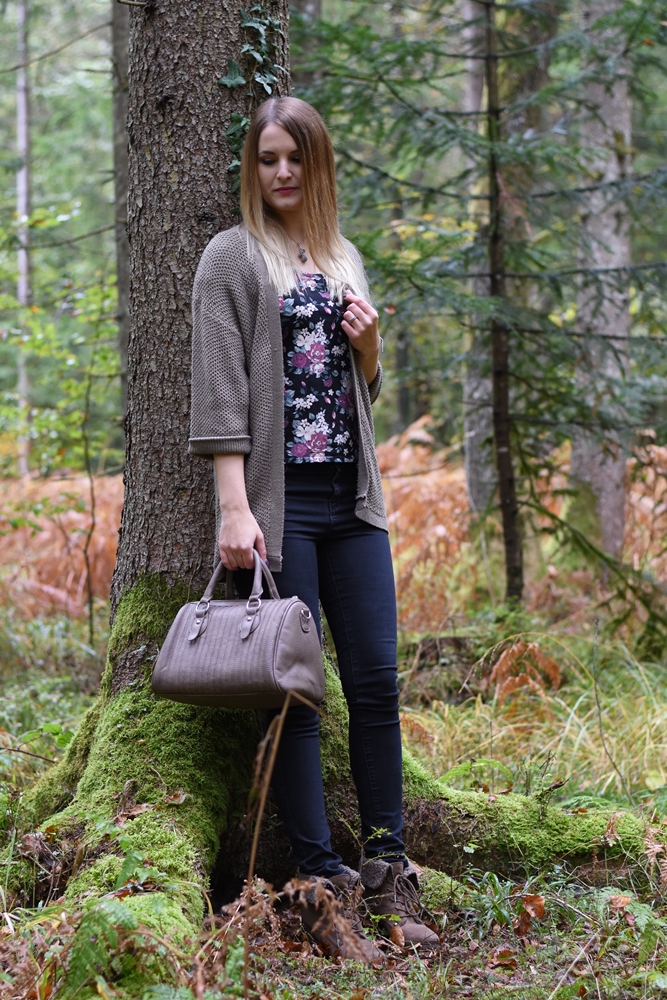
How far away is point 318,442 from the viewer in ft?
9.49

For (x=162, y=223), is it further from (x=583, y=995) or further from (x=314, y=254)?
(x=583, y=995)

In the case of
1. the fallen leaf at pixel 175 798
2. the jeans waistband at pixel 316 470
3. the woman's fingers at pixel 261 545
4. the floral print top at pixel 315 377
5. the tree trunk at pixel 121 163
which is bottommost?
the fallen leaf at pixel 175 798

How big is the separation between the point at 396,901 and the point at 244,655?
992mm

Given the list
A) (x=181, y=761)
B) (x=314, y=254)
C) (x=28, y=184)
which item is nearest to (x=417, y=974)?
(x=181, y=761)

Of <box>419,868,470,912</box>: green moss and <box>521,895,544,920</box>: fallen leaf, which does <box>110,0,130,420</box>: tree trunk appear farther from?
<box>521,895,544,920</box>: fallen leaf

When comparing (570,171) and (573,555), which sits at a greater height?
(570,171)

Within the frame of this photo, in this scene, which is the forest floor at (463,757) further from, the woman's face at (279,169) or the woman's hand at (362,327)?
the woman's face at (279,169)

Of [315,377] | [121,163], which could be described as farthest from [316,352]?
[121,163]

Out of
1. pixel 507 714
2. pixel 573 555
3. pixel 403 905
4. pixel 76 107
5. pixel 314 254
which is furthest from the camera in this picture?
pixel 76 107

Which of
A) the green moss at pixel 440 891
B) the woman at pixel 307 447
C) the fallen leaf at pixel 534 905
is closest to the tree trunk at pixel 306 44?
the woman at pixel 307 447

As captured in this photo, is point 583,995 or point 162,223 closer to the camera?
point 583,995

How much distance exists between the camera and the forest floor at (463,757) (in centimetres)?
219

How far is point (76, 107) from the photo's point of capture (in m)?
20.2

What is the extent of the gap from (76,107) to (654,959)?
21.6m
